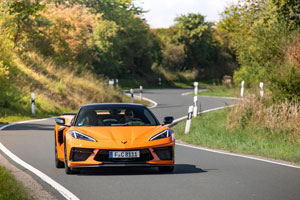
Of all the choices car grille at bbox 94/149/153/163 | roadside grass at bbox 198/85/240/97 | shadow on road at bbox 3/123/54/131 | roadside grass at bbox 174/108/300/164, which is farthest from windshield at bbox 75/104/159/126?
roadside grass at bbox 198/85/240/97

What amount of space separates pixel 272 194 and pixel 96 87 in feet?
99.3

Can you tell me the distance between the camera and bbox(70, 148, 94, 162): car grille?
10607 mm

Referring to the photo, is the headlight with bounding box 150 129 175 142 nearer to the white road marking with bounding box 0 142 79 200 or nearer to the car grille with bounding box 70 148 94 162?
the car grille with bounding box 70 148 94 162

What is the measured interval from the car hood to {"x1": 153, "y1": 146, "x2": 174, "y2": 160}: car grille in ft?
0.86

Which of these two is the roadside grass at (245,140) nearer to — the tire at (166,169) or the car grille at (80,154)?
the tire at (166,169)

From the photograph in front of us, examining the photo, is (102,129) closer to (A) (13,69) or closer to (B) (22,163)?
(B) (22,163)

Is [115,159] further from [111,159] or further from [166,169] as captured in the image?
[166,169]

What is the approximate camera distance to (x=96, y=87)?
38781mm

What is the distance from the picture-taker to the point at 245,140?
701 inches

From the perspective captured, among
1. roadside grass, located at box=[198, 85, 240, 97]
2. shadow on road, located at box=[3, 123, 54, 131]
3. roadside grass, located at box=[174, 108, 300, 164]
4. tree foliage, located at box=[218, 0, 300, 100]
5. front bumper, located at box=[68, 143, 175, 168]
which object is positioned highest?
tree foliage, located at box=[218, 0, 300, 100]

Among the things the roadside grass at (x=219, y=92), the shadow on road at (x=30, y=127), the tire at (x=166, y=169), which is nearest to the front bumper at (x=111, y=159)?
the tire at (x=166, y=169)

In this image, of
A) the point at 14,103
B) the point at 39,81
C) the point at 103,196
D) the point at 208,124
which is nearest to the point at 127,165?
the point at 103,196

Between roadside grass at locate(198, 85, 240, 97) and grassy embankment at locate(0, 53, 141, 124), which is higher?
grassy embankment at locate(0, 53, 141, 124)

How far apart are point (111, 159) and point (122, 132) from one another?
56cm
